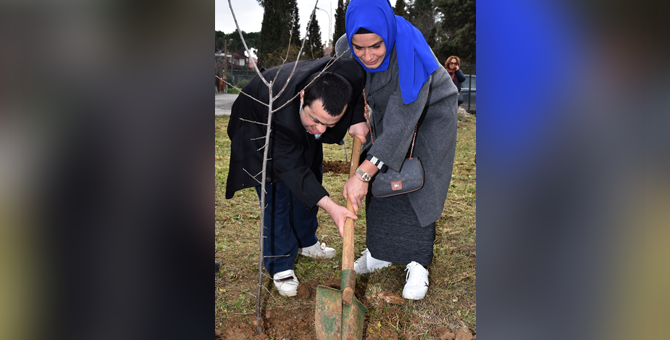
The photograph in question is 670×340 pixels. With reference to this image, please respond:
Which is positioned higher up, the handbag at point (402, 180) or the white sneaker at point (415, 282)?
the handbag at point (402, 180)

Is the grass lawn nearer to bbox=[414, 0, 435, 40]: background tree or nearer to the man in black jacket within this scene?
the man in black jacket

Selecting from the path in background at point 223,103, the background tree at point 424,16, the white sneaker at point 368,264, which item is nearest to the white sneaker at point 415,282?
the white sneaker at point 368,264

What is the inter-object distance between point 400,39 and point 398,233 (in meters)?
1.21

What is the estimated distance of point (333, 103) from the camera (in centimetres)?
209

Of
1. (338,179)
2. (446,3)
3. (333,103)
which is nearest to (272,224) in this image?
(333,103)

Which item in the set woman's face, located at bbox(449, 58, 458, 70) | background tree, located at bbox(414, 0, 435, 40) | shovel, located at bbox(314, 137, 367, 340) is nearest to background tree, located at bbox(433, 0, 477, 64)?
background tree, located at bbox(414, 0, 435, 40)

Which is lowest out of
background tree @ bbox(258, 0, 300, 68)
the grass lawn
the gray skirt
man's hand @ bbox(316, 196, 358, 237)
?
the grass lawn

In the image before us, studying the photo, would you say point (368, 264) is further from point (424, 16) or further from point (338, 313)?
point (424, 16)

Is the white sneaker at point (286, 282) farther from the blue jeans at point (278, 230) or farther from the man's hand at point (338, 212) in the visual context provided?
the man's hand at point (338, 212)

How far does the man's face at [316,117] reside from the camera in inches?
83.1

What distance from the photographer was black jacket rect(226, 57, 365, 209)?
227 cm

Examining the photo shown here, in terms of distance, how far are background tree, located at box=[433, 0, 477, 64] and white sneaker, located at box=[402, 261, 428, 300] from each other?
52.6 ft
